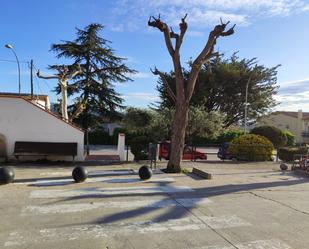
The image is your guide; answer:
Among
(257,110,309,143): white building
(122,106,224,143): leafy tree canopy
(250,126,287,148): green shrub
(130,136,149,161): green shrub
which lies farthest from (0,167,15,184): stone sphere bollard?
(257,110,309,143): white building

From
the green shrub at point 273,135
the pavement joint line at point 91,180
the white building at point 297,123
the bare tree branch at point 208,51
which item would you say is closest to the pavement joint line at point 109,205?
the pavement joint line at point 91,180

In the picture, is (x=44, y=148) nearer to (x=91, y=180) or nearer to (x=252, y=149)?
(x=91, y=180)

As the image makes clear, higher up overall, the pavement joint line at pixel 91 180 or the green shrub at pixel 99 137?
the green shrub at pixel 99 137

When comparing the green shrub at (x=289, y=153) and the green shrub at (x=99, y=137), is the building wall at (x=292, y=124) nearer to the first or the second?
the green shrub at (x=99, y=137)

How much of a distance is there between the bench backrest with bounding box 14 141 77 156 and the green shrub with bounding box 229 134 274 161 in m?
9.83

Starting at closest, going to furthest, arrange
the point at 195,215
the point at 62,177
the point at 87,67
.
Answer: the point at 195,215 < the point at 62,177 < the point at 87,67

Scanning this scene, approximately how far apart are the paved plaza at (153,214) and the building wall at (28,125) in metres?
6.21

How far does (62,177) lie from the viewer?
14.0m

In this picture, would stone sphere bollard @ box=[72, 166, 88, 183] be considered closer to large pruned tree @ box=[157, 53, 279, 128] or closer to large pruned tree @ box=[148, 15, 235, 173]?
large pruned tree @ box=[148, 15, 235, 173]

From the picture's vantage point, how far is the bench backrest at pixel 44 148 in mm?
19125

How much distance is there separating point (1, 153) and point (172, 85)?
110ft

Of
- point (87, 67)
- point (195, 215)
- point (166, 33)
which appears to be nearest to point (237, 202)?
point (195, 215)

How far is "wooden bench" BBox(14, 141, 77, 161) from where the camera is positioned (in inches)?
751

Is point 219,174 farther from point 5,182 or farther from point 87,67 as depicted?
point 87,67
